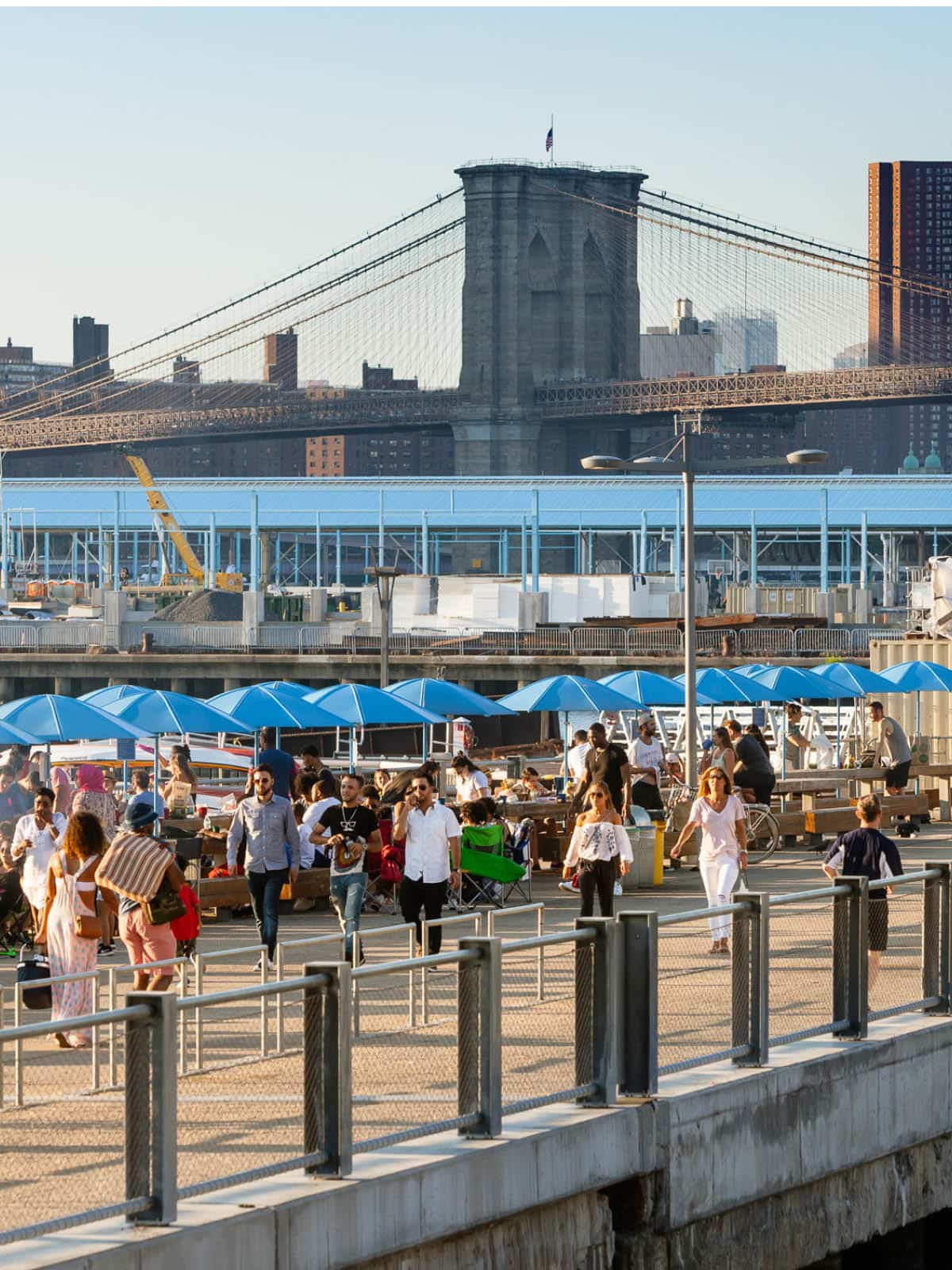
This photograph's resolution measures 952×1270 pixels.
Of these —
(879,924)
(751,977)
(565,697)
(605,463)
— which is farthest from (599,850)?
(605,463)

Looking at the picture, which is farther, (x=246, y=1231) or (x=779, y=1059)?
(x=779, y=1059)

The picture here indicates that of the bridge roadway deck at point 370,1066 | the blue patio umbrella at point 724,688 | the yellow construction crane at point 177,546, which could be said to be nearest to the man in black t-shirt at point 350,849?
the bridge roadway deck at point 370,1066

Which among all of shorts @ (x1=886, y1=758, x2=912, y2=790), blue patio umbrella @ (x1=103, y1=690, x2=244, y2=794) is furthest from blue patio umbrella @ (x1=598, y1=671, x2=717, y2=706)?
blue patio umbrella @ (x1=103, y1=690, x2=244, y2=794)

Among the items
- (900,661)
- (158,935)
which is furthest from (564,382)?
Result: (158,935)

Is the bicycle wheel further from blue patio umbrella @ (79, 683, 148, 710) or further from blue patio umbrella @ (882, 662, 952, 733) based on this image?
blue patio umbrella @ (882, 662, 952, 733)

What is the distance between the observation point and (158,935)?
41.0 ft

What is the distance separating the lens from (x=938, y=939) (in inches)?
487

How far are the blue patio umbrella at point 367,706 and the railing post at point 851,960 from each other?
14.1 meters

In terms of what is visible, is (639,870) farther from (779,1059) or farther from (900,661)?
(900,661)

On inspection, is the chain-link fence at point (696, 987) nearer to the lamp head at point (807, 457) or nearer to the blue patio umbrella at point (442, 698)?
the blue patio umbrella at point (442, 698)

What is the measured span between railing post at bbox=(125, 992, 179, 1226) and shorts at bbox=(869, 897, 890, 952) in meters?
5.00

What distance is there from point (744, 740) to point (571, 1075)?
42.5 ft

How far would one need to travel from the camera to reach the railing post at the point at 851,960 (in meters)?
11.4

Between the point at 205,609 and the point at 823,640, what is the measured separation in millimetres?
23088
